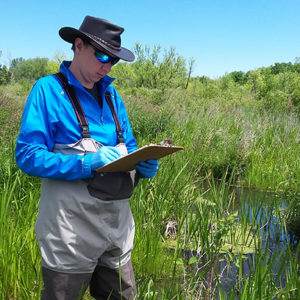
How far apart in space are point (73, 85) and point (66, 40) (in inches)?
11.6

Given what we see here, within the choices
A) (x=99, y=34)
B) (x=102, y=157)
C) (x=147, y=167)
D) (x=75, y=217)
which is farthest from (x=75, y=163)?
(x=99, y=34)

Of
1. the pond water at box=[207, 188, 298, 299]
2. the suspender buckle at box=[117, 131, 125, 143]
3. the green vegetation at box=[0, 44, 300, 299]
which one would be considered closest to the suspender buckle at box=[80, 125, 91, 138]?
the suspender buckle at box=[117, 131, 125, 143]

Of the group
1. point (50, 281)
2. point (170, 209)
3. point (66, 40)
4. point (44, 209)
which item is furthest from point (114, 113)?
point (170, 209)

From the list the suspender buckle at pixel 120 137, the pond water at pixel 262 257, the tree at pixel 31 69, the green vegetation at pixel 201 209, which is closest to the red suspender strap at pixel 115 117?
the suspender buckle at pixel 120 137

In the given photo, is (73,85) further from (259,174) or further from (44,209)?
(259,174)

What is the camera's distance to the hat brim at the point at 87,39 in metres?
1.68

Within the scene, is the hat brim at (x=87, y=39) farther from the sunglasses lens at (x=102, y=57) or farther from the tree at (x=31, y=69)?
the tree at (x=31, y=69)

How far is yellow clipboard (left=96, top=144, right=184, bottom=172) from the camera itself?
149cm

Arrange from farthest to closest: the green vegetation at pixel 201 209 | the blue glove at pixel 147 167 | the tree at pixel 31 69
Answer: the tree at pixel 31 69 < the green vegetation at pixel 201 209 < the blue glove at pixel 147 167

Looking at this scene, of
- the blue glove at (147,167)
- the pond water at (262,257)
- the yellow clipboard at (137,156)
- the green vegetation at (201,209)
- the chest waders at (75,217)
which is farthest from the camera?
the green vegetation at (201,209)

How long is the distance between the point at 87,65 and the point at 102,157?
465mm

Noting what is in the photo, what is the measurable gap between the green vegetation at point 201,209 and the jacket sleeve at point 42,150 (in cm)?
62

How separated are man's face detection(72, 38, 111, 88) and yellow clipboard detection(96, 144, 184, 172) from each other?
17.3 inches

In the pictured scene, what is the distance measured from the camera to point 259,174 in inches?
249
